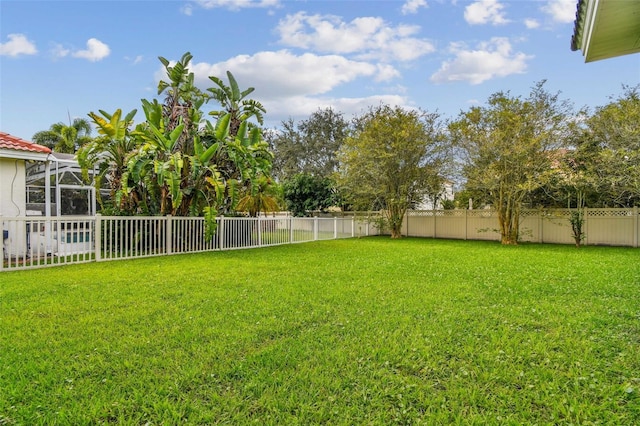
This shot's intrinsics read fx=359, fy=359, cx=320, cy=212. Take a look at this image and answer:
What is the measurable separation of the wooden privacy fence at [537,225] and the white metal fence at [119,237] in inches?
296

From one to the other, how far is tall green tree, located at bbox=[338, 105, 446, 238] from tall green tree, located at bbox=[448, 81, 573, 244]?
60.1 inches

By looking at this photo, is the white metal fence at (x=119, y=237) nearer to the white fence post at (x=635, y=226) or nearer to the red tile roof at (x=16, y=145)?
the red tile roof at (x=16, y=145)

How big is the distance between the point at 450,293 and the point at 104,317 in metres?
4.57

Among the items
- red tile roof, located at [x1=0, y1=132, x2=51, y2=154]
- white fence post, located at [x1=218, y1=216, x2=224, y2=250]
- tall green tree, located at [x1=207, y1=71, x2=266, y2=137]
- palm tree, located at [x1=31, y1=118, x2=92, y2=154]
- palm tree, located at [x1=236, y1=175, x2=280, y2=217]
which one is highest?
palm tree, located at [x1=31, y1=118, x2=92, y2=154]

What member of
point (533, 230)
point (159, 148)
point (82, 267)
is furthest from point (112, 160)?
point (533, 230)

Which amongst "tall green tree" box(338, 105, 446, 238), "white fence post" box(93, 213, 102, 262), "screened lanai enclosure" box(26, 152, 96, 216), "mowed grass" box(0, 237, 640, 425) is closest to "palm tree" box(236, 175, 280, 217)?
"tall green tree" box(338, 105, 446, 238)

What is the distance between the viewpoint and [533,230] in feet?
49.3

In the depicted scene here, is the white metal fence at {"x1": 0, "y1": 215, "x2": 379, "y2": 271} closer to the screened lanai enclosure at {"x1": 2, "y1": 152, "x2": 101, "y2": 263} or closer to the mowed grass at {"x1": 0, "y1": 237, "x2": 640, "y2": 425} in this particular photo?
the screened lanai enclosure at {"x1": 2, "y1": 152, "x2": 101, "y2": 263}

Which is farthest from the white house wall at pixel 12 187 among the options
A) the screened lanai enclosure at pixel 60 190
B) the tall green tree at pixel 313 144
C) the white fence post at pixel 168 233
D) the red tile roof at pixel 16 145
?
the tall green tree at pixel 313 144

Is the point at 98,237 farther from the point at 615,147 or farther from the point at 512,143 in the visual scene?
the point at 615,147

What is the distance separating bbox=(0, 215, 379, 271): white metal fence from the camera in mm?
7656

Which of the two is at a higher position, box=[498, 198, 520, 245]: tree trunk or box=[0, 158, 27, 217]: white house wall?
box=[0, 158, 27, 217]: white house wall

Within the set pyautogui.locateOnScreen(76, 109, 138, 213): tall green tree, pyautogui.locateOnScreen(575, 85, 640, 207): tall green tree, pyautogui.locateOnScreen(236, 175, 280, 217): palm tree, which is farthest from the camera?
pyautogui.locateOnScreen(236, 175, 280, 217): palm tree

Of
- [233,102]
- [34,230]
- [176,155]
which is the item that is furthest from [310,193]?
[34,230]
